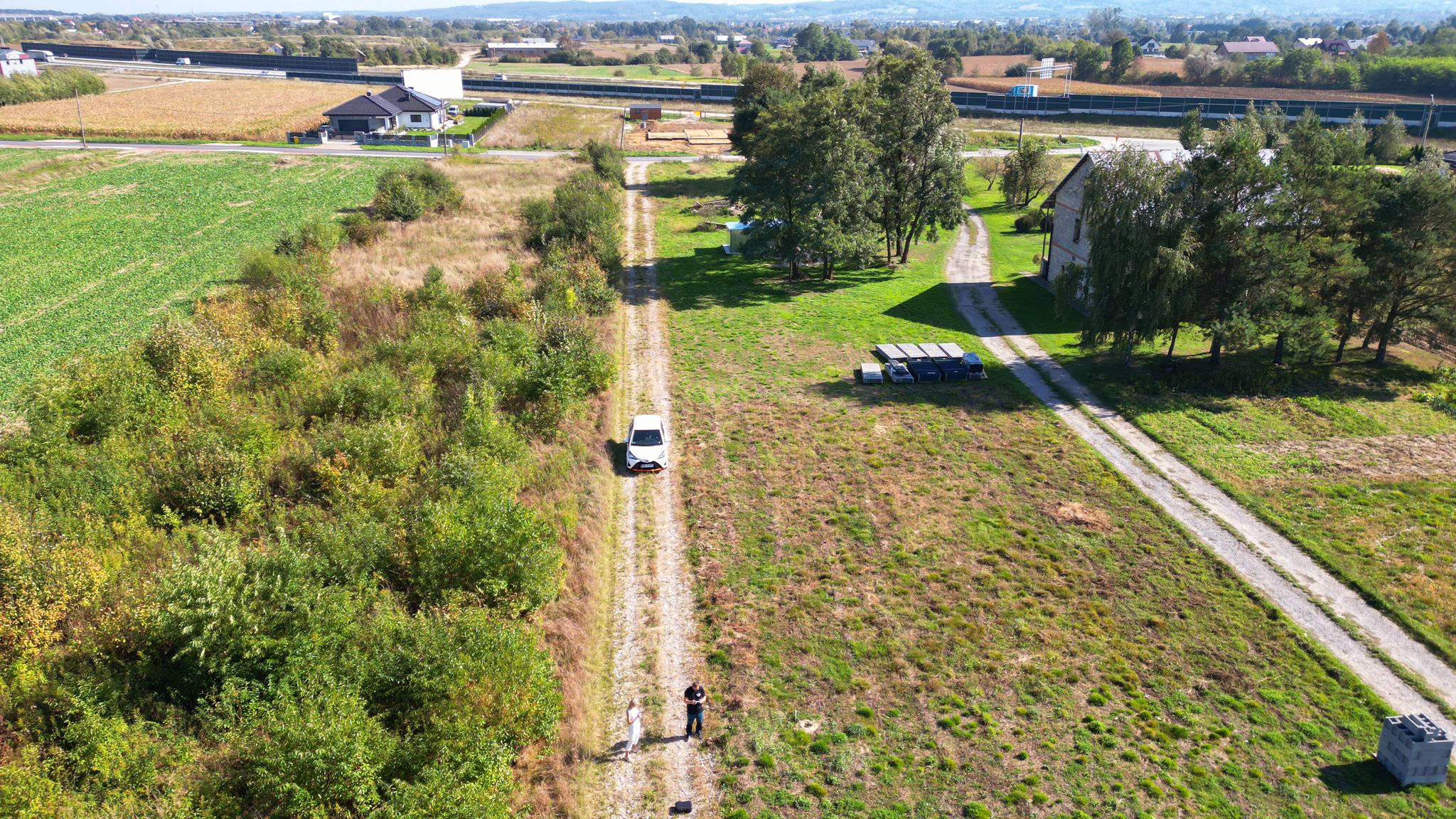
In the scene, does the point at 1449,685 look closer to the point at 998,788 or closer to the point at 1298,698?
the point at 1298,698

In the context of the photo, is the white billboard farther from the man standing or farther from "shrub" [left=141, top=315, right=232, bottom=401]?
the man standing

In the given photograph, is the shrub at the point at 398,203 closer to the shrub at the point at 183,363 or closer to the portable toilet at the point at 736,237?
the portable toilet at the point at 736,237

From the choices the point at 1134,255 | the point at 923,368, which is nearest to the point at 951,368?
the point at 923,368

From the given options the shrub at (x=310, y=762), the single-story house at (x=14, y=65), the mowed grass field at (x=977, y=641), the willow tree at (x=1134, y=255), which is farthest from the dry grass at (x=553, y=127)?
the shrub at (x=310, y=762)

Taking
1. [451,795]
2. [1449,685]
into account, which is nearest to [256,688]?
[451,795]

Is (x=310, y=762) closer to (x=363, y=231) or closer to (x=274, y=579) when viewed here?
(x=274, y=579)

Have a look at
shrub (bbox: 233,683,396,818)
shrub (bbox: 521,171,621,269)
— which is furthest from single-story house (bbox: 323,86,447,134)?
shrub (bbox: 233,683,396,818)
